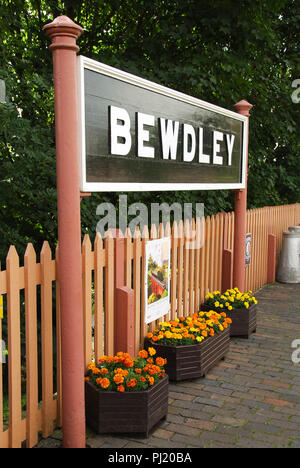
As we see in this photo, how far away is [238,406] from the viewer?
14.4ft

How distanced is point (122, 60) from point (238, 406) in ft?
18.2

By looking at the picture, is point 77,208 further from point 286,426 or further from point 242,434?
point 286,426

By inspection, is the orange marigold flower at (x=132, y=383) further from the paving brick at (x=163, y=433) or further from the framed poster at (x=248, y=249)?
the framed poster at (x=248, y=249)

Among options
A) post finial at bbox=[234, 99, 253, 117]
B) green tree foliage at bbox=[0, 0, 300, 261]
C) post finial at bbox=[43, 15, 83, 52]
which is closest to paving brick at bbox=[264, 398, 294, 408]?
green tree foliage at bbox=[0, 0, 300, 261]

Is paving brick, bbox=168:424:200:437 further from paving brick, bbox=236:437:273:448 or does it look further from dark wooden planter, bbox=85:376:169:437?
paving brick, bbox=236:437:273:448

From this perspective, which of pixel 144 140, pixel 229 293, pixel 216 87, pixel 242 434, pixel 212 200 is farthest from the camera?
pixel 212 200

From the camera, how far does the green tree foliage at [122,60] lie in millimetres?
5617

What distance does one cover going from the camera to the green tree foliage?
5617 mm

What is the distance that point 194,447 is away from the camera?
365 centimetres

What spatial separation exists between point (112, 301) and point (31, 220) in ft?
6.80

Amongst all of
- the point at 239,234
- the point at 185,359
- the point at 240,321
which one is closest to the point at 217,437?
the point at 185,359

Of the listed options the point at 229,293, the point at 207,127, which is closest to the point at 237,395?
the point at 229,293

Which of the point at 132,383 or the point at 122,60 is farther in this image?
the point at 122,60

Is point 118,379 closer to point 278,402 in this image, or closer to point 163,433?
point 163,433
